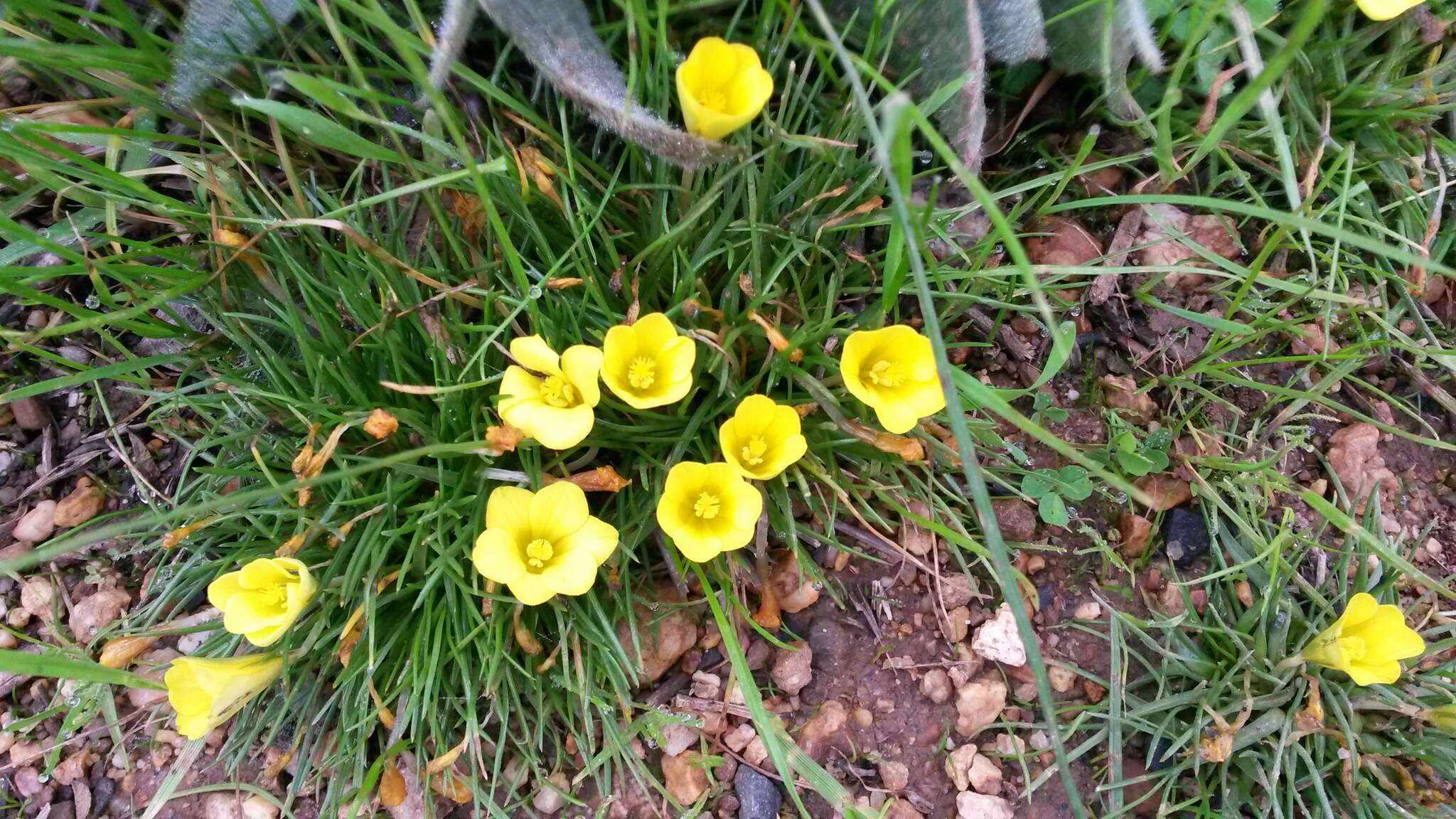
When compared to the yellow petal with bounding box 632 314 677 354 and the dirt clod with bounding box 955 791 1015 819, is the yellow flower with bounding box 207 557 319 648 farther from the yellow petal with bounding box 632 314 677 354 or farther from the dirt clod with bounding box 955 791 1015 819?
the dirt clod with bounding box 955 791 1015 819

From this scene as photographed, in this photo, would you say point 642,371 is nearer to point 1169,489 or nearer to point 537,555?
point 537,555

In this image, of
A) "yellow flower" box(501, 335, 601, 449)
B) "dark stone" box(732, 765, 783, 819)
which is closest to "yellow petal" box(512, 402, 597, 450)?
"yellow flower" box(501, 335, 601, 449)

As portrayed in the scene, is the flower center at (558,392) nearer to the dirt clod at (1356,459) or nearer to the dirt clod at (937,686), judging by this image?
the dirt clod at (937,686)

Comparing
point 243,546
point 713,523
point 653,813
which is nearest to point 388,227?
point 243,546

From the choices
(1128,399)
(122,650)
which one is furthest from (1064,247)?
(122,650)

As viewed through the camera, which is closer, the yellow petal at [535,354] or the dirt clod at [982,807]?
the yellow petal at [535,354]

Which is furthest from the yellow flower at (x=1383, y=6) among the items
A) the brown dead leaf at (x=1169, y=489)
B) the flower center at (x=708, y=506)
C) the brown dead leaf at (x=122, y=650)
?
the brown dead leaf at (x=122, y=650)

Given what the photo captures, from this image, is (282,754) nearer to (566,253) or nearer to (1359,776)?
(566,253)
